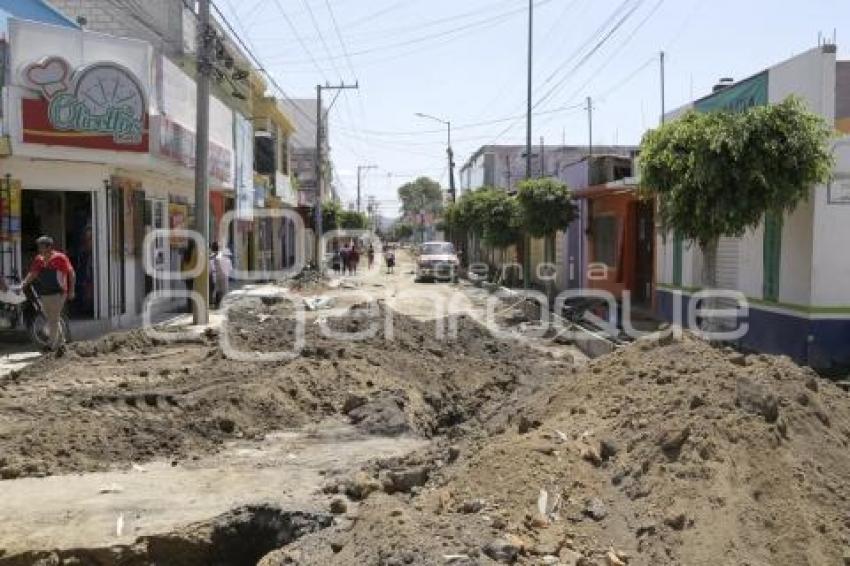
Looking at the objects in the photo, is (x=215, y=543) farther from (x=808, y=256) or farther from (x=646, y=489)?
(x=808, y=256)

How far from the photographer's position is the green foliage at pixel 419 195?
126m

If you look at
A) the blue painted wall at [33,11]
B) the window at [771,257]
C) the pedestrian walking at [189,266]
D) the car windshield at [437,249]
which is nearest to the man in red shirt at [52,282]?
the blue painted wall at [33,11]

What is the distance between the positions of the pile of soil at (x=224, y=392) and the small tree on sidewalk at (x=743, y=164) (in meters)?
3.04

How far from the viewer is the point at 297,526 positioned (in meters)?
6.22

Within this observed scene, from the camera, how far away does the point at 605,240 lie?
26.4 meters

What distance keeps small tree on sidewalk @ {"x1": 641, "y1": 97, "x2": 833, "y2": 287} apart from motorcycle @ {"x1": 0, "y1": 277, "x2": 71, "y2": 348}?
936 centimetres

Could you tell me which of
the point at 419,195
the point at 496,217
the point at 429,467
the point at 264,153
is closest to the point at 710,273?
the point at 429,467

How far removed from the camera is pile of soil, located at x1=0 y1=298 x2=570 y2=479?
8273 mm

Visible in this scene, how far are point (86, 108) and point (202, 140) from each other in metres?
2.48

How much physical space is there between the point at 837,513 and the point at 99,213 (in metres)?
14.6

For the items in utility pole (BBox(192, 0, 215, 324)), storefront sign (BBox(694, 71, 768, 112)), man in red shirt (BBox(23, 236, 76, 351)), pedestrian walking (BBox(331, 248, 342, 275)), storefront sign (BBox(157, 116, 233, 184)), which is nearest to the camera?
man in red shirt (BBox(23, 236, 76, 351))

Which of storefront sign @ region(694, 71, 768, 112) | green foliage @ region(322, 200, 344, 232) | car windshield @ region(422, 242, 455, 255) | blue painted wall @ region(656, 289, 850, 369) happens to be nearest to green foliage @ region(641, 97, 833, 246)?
blue painted wall @ region(656, 289, 850, 369)

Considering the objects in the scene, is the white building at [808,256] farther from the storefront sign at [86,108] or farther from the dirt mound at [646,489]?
the storefront sign at [86,108]

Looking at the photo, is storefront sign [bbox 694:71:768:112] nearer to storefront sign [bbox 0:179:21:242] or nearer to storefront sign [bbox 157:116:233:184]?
storefront sign [bbox 157:116:233:184]
